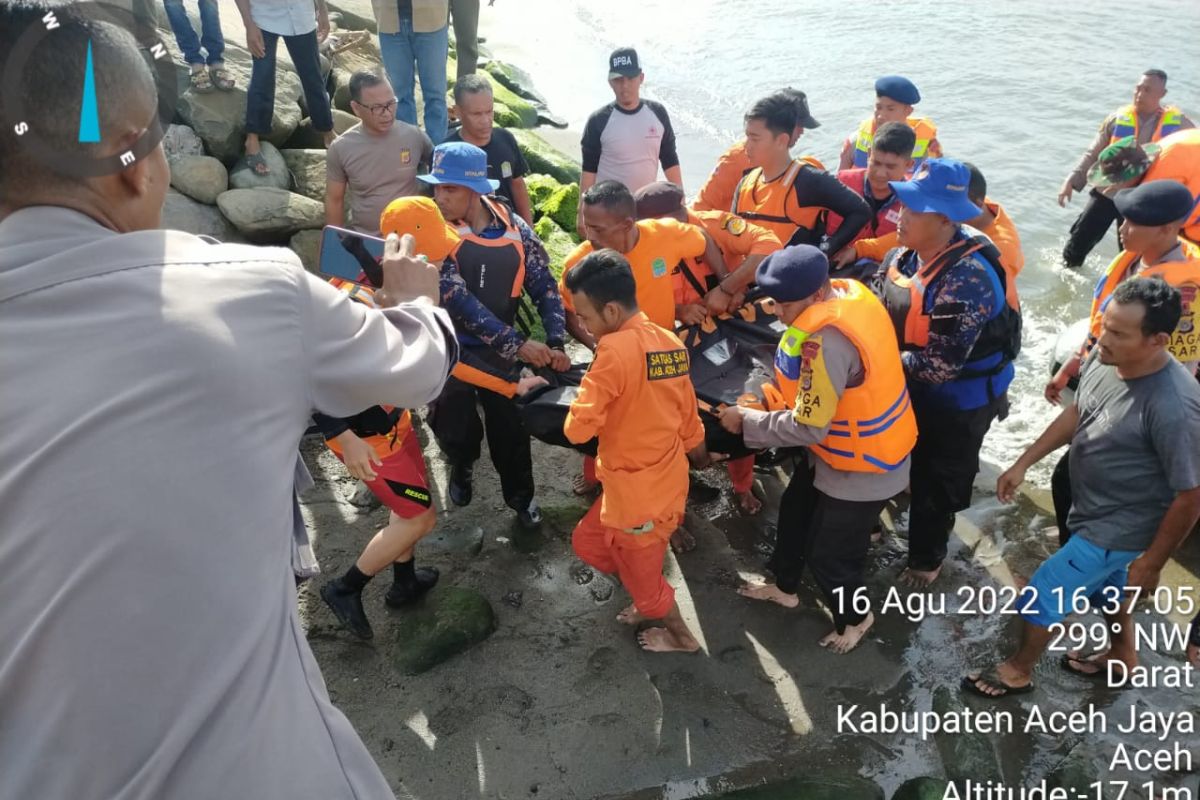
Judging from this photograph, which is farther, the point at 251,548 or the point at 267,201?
the point at 267,201

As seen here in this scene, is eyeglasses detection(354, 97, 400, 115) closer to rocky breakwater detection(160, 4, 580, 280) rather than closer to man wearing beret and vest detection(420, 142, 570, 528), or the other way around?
man wearing beret and vest detection(420, 142, 570, 528)

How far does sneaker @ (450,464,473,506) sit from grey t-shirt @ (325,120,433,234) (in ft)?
5.30

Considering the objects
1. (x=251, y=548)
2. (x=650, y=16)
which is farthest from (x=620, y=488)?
(x=650, y=16)

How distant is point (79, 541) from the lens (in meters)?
1.10

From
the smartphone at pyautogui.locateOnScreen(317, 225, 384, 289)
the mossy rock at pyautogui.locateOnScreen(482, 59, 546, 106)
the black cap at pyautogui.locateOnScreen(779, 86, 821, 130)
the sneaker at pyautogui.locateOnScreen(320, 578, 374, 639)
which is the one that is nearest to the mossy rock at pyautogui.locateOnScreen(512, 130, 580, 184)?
the mossy rock at pyautogui.locateOnScreen(482, 59, 546, 106)

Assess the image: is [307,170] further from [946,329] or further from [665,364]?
[946,329]

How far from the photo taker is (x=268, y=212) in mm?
6016

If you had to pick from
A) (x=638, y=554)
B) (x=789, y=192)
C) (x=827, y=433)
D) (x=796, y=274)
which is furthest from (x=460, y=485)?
(x=789, y=192)

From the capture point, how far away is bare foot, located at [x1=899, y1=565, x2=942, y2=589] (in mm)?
4484

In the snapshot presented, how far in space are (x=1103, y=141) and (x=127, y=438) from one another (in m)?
8.35

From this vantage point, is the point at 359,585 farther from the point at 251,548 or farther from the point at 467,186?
the point at 251,548

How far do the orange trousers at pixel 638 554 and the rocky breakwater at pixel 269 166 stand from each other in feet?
7.32

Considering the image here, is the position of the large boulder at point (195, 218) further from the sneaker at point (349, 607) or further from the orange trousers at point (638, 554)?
the orange trousers at point (638, 554)

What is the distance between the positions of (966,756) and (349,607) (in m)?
2.86
